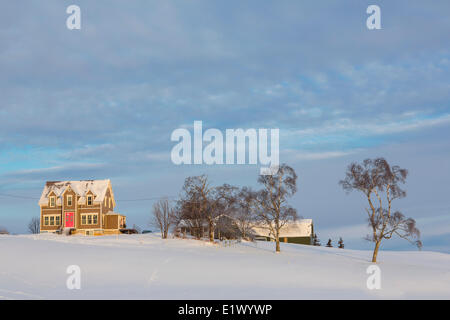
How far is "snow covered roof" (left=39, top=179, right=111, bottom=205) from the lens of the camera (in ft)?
244

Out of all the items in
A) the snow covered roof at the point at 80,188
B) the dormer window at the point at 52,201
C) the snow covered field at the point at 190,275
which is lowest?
the snow covered field at the point at 190,275

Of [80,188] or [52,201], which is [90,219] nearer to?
[80,188]

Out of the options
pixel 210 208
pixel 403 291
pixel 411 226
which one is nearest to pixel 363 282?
pixel 403 291

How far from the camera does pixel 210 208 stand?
61250mm

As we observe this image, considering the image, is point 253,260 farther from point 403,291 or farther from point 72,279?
point 72,279

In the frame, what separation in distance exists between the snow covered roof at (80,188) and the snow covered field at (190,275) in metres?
26.6

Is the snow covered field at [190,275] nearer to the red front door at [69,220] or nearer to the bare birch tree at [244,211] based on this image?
the bare birch tree at [244,211]

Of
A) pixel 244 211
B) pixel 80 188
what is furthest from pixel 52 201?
pixel 244 211

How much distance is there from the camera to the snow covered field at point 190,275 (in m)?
27.5

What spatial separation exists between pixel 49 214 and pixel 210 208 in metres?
29.3

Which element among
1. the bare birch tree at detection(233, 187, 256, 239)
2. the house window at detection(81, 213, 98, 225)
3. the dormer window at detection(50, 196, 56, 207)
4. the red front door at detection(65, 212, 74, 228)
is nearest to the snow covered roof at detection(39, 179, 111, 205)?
the dormer window at detection(50, 196, 56, 207)

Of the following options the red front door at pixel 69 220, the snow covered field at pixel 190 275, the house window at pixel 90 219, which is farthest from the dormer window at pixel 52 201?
the snow covered field at pixel 190 275

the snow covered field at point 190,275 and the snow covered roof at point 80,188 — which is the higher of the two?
the snow covered roof at point 80,188
